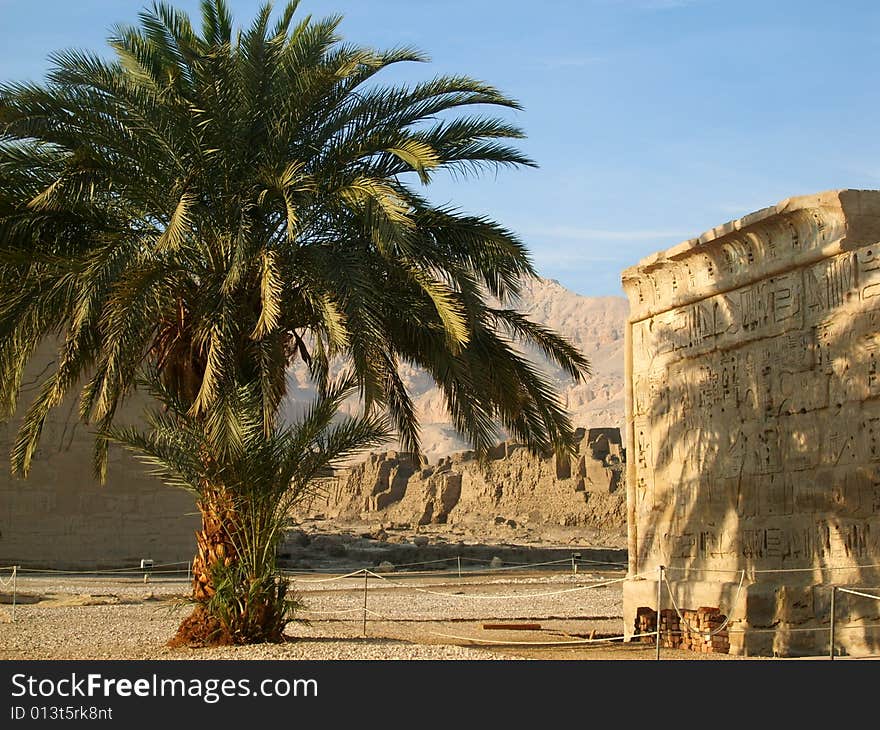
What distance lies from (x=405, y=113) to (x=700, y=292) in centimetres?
359

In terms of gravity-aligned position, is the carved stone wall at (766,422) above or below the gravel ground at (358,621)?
above

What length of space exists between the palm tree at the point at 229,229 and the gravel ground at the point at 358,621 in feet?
4.84

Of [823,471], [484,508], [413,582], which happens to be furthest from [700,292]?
[484,508]

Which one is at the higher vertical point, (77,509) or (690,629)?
(77,509)

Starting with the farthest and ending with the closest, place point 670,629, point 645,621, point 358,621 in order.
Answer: point 358,621, point 645,621, point 670,629

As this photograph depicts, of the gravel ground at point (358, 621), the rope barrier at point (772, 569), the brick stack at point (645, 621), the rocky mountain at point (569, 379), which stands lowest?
the gravel ground at point (358, 621)

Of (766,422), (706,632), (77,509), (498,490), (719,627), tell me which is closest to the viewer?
(766,422)

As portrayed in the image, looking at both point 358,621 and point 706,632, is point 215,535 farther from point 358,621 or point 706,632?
point 358,621

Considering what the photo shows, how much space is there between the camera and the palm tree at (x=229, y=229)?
31.2ft

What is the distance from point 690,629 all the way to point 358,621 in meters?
4.67

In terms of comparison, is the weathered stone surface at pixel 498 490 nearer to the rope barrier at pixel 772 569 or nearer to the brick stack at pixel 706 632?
→ the rope barrier at pixel 772 569

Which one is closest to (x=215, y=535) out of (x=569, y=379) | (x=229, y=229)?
(x=229, y=229)

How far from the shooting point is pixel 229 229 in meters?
9.93

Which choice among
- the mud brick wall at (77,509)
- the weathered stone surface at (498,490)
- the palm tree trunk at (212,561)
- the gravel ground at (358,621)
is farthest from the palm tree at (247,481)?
the weathered stone surface at (498,490)
